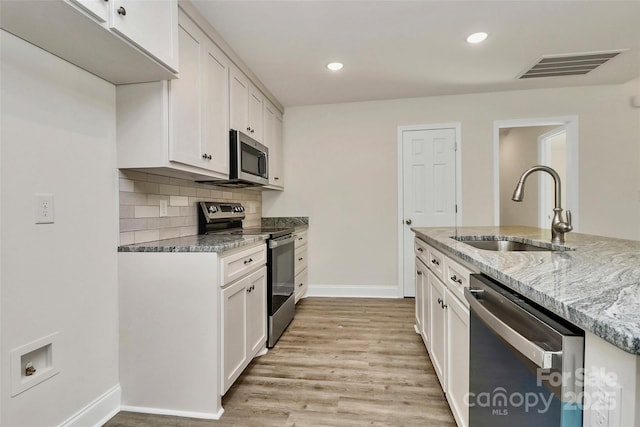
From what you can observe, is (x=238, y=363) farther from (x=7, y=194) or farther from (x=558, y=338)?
(x=558, y=338)

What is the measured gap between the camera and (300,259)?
359cm

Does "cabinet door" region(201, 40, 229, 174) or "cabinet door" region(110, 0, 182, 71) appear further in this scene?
"cabinet door" region(201, 40, 229, 174)

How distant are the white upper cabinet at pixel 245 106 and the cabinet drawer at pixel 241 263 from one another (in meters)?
1.04

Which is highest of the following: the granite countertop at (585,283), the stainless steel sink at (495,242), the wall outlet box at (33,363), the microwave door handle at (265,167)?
the microwave door handle at (265,167)

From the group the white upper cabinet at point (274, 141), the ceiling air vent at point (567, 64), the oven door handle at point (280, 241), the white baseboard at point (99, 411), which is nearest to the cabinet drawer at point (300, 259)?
the oven door handle at point (280, 241)

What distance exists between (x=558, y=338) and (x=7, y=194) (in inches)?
71.1

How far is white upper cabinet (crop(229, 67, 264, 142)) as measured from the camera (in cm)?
252

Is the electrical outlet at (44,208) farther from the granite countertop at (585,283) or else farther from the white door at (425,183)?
the white door at (425,183)

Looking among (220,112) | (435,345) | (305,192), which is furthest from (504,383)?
(305,192)

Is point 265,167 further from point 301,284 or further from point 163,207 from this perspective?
point 301,284

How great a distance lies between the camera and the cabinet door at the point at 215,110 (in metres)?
2.07

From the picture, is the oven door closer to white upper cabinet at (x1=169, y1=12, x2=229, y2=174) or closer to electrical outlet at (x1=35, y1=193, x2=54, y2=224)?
white upper cabinet at (x1=169, y1=12, x2=229, y2=174)

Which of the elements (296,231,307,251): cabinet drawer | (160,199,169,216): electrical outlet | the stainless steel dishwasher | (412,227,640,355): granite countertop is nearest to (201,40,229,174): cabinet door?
(160,199,169,216): electrical outlet

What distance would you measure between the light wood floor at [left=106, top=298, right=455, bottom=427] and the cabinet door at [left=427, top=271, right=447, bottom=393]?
0.17 meters
